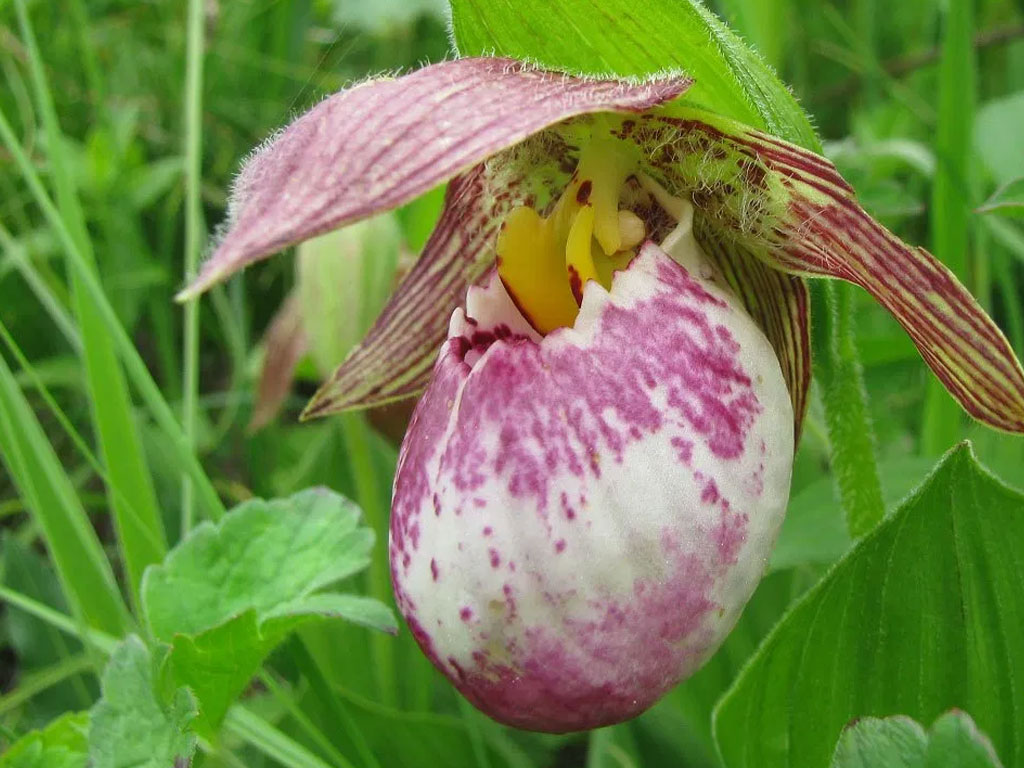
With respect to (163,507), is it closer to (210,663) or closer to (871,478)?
(210,663)

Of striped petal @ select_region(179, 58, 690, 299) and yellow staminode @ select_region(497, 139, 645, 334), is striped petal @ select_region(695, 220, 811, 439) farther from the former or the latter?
striped petal @ select_region(179, 58, 690, 299)

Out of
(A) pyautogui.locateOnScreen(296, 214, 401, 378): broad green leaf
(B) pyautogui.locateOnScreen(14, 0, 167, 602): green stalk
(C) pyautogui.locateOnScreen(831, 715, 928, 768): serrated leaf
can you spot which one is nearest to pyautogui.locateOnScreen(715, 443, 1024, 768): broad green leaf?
(C) pyautogui.locateOnScreen(831, 715, 928, 768): serrated leaf

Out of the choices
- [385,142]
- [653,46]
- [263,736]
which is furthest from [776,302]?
[263,736]

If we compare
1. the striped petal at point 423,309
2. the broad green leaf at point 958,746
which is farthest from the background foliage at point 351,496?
the striped petal at point 423,309

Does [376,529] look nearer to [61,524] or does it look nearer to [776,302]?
[61,524]

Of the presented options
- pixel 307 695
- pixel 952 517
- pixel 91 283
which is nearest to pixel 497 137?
pixel 952 517

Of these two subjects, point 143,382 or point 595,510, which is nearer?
point 595,510

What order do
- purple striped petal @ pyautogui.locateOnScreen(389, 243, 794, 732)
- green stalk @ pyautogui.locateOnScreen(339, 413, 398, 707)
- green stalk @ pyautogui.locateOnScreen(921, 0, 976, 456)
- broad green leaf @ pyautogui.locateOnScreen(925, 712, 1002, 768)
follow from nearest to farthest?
broad green leaf @ pyautogui.locateOnScreen(925, 712, 1002, 768), purple striped petal @ pyautogui.locateOnScreen(389, 243, 794, 732), green stalk @ pyautogui.locateOnScreen(921, 0, 976, 456), green stalk @ pyautogui.locateOnScreen(339, 413, 398, 707)
